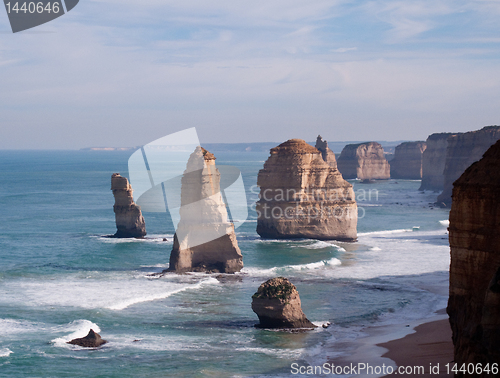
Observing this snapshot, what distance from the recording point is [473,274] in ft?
51.9

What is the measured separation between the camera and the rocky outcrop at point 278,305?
27.5 meters

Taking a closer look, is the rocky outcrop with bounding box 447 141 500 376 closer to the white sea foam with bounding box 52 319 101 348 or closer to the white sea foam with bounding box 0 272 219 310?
the white sea foam with bounding box 52 319 101 348

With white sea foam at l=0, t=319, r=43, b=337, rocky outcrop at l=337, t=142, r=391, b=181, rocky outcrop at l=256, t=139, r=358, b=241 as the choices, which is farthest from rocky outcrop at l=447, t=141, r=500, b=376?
rocky outcrop at l=337, t=142, r=391, b=181

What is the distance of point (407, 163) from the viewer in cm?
15700

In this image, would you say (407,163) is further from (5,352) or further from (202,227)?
(5,352)

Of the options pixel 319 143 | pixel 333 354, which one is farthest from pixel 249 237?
pixel 319 143

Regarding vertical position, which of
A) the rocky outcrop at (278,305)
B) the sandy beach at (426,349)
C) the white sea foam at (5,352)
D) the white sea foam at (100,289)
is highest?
the rocky outcrop at (278,305)

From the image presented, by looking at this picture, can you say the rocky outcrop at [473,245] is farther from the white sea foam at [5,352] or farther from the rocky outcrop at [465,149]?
the rocky outcrop at [465,149]

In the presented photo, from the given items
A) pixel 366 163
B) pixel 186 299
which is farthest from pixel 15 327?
pixel 366 163

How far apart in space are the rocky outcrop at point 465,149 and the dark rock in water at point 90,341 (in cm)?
6783

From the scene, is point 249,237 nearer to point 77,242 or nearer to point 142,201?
point 77,242

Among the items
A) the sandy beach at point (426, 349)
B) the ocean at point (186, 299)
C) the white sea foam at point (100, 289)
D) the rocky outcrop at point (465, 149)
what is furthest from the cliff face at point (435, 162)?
the sandy beach at point (426, 349)

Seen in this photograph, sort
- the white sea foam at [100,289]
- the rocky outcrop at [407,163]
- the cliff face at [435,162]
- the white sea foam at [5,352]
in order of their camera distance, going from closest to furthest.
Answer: the white sea foam at [5,352]
the white sea foam at [100,289]
the cliff face at [435,162]
the rocky outcrop at [407,163]

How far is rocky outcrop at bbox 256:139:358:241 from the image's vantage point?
55.0 metres
